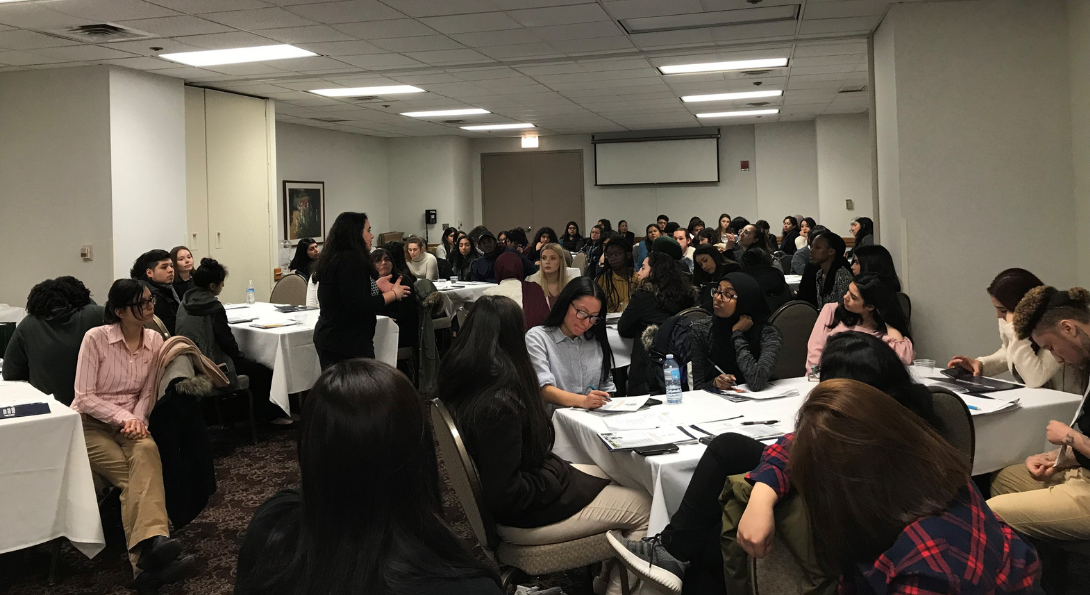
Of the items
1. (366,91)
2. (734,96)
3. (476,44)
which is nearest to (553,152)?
(734,96)

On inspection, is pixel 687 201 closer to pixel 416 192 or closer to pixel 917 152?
pixel 416 192

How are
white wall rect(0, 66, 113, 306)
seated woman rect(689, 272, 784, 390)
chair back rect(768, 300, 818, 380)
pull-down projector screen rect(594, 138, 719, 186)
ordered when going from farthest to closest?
pull-down projector screen rect(594, 138, 719, 186) < white wall rect(0, 66, 113, 306) < chair back rect(768, 300, 818, 380) < seated woman rect(689, 272, 784, 390)

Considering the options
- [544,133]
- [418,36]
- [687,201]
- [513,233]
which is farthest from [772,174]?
[418,36]

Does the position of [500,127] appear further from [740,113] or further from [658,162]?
[740,113]

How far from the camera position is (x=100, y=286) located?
7977 millimetres

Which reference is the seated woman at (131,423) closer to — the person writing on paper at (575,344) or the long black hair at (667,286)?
the person writing on paper at (575,344)

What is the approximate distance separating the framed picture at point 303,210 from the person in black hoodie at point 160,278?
25.6 ft

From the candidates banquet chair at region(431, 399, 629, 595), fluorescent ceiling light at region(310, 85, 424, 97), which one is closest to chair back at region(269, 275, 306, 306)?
fluorescent ceiling light at region(310, 85, 424, 97)

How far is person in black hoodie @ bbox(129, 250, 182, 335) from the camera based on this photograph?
5.75 metres

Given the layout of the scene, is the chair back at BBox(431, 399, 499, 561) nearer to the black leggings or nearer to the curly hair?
the black leggings

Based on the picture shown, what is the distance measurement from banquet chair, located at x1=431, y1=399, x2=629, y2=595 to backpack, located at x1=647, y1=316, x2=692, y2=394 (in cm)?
139

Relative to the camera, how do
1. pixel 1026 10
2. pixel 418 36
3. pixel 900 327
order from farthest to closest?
pixel 418 36, pixel 1026 10, pixel 900 327

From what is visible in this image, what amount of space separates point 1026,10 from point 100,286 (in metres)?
8.53

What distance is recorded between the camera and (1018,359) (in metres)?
3.91
